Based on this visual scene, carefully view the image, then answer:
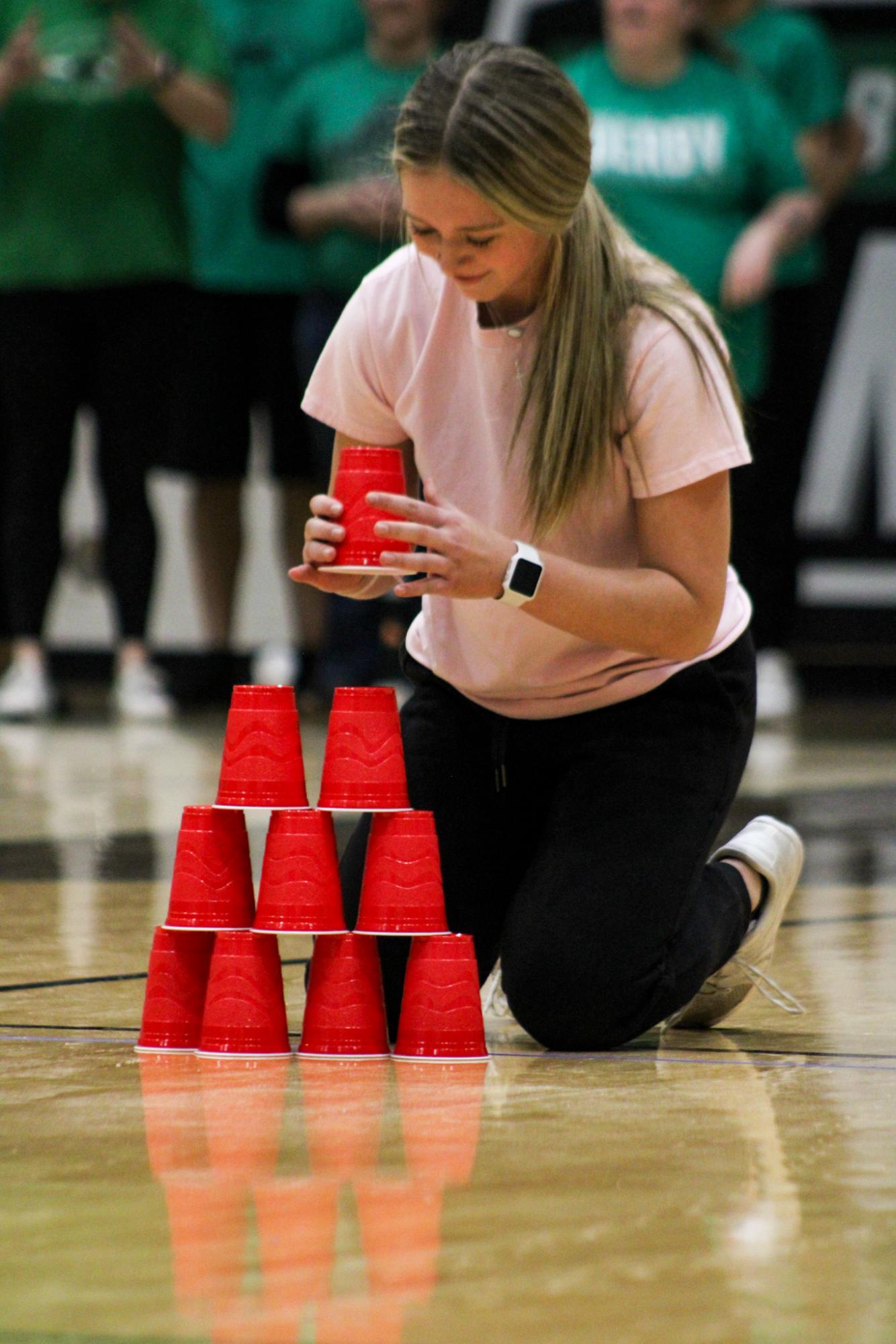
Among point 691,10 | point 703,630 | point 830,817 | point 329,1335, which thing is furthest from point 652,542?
point 691,10

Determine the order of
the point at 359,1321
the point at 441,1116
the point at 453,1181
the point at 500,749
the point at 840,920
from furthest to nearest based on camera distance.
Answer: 1. the point at 840,920
2. the point at 500,749
3. the point at 441,1116
4. the point at 453,1181
5. the point at 359,1321

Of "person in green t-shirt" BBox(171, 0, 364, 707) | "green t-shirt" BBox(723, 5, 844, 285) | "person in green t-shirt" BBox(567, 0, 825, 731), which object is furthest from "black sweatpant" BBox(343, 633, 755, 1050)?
"green t-shirt" BBox(723, 5, 844, 285)

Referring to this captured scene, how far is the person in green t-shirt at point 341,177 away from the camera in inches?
216

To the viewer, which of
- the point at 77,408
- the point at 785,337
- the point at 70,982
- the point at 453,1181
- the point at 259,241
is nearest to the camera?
the point at 453,1181

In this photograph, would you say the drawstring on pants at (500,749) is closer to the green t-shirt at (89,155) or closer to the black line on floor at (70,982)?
the black line on floor at (70,982)

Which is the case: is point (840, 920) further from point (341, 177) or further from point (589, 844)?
point (341, 177)

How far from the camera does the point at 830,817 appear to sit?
13.3ft

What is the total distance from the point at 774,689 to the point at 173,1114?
4.43m

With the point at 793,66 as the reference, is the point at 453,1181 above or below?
below

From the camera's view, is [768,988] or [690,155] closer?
[768,988]

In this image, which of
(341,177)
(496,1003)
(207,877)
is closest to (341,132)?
(341,177)

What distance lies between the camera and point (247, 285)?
19.2ft

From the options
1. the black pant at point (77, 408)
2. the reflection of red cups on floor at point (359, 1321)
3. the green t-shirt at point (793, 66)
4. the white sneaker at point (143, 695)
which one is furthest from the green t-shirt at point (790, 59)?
the reflection of red cups on floor at point (359, 1321)

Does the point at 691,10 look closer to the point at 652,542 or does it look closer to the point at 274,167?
the point at 274,167
